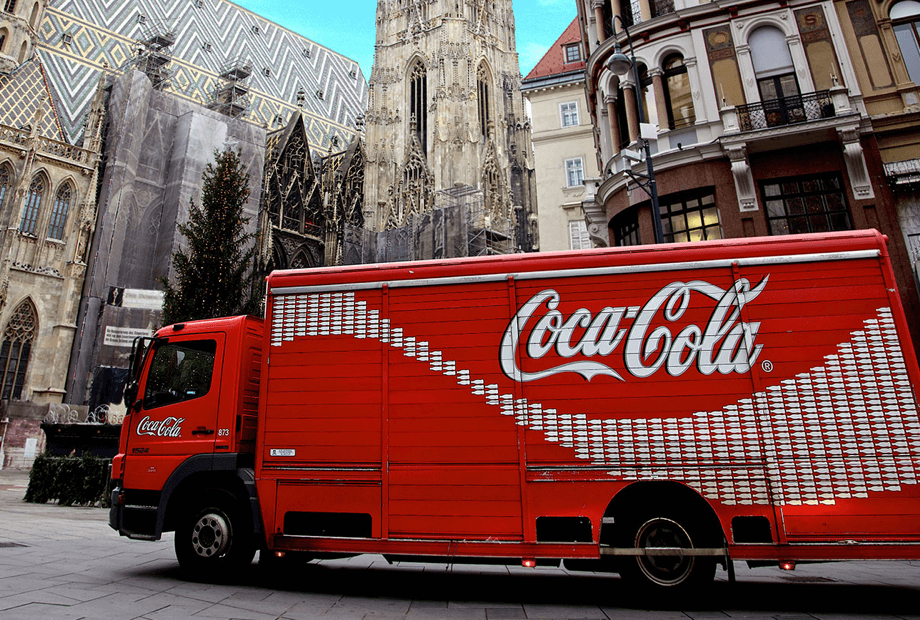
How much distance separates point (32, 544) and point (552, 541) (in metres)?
7.48

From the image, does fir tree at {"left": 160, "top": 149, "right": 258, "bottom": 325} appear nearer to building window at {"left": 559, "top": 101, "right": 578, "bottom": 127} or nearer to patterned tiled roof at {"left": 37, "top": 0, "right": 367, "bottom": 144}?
building window at {"left": 559, "top": 101, "right": 578, "bottom": 127}

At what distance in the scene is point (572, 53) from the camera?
2922 cm

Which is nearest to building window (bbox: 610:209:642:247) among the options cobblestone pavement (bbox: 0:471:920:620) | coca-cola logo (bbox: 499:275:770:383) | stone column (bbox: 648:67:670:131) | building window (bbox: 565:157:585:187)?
stone column (bbox: 648:67:670:131)

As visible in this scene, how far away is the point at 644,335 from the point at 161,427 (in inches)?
222

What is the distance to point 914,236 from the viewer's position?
1251cm

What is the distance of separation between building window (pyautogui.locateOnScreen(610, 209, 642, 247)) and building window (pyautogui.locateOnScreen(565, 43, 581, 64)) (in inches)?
653

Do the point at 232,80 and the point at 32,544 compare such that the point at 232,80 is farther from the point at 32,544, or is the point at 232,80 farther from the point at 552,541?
the point at 552,541

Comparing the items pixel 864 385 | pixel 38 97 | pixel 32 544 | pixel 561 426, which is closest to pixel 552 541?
pixel 561 426

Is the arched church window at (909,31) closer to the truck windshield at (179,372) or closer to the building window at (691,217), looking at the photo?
the building window at (691,217)

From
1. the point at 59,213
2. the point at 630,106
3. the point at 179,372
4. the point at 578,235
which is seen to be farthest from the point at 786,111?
the point at 59,213

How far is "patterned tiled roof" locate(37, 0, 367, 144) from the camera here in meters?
35.5

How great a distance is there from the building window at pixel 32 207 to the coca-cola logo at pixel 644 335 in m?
32.6

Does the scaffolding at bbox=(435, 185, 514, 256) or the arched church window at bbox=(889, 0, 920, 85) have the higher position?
the scaffolding at bbox=(435, 185, 514, 256)

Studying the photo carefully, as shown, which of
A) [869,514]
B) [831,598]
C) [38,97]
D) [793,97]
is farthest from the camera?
[38,97]
